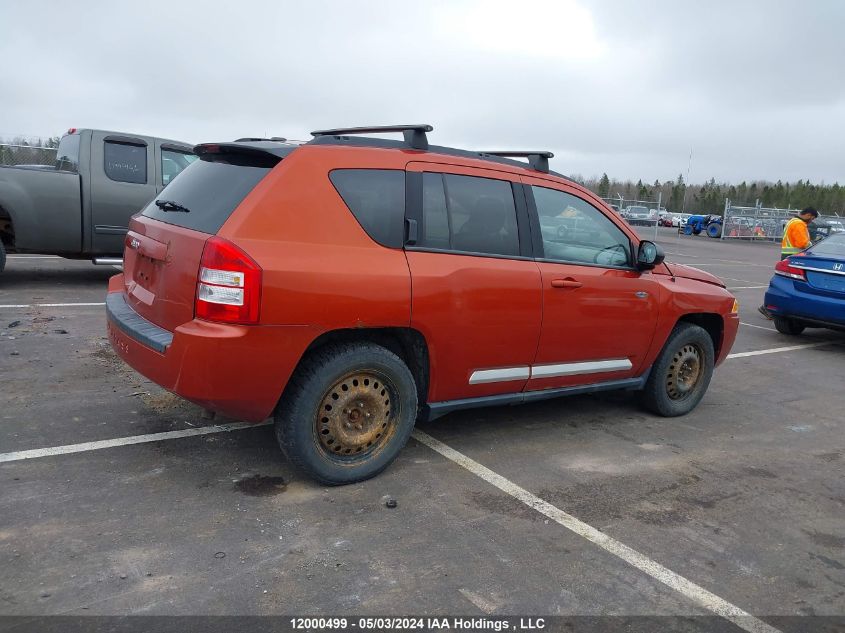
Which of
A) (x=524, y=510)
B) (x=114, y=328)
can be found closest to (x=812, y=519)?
(x=524, y=510)

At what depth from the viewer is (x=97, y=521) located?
3.39 m

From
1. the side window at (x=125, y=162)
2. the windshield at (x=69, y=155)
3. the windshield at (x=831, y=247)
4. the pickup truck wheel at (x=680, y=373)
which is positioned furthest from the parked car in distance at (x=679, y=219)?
the pickup truck wheel at (x=680, y=373)

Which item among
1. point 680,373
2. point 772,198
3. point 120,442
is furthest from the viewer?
point 772,198

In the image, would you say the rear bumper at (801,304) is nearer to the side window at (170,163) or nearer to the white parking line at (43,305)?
the side window at (170,163)

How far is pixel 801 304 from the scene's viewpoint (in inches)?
352

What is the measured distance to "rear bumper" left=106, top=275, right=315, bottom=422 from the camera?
137 inches

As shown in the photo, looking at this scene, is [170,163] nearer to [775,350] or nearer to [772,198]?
[775,350]

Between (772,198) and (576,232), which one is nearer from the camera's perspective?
(576,232)

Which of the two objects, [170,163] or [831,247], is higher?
[170,163]

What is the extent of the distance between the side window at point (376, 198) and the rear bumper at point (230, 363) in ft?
2.35

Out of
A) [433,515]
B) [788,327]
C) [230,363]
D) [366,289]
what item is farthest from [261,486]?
[788,327]

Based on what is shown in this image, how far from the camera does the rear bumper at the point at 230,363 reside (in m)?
3.48

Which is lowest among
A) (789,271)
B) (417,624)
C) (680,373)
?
(417,624)

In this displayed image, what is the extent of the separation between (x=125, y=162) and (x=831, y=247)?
30.8 feet
